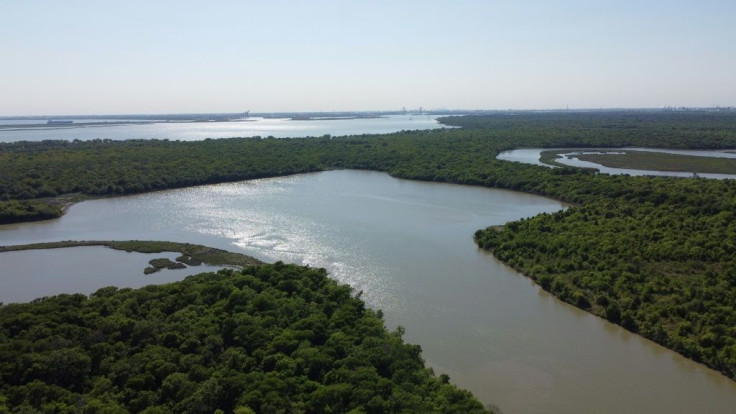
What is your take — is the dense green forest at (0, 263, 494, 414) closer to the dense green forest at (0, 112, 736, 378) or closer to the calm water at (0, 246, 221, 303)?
the calm water at (0, 246, 221, 303)

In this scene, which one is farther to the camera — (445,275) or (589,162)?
(589,162)

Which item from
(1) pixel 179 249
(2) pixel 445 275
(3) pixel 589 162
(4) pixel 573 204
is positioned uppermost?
(3) pixel 589 162

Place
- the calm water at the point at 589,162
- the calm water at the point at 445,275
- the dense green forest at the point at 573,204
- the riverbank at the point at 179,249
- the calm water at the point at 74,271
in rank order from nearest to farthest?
1. the calm water at the point at 445,275
2. the dense green forest at the point at 573,204
3. the calm water at the point at 74,271
4. the riverbank at the point at 179,249
5. the calm water at the point at 589,162

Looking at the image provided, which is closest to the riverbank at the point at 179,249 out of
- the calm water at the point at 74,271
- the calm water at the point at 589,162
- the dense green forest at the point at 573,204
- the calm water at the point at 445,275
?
the calm water at the point at 74,271

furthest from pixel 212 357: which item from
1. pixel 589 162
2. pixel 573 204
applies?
pixel 589 162

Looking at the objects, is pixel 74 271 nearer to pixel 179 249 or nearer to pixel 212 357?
pixel 179 249

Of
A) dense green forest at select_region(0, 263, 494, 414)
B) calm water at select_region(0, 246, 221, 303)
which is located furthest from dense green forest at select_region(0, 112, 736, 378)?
calm water at select_region(0, 246, 221, 303)

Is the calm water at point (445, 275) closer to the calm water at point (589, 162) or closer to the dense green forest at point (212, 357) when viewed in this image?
the dense green forest at point (212, 357)
